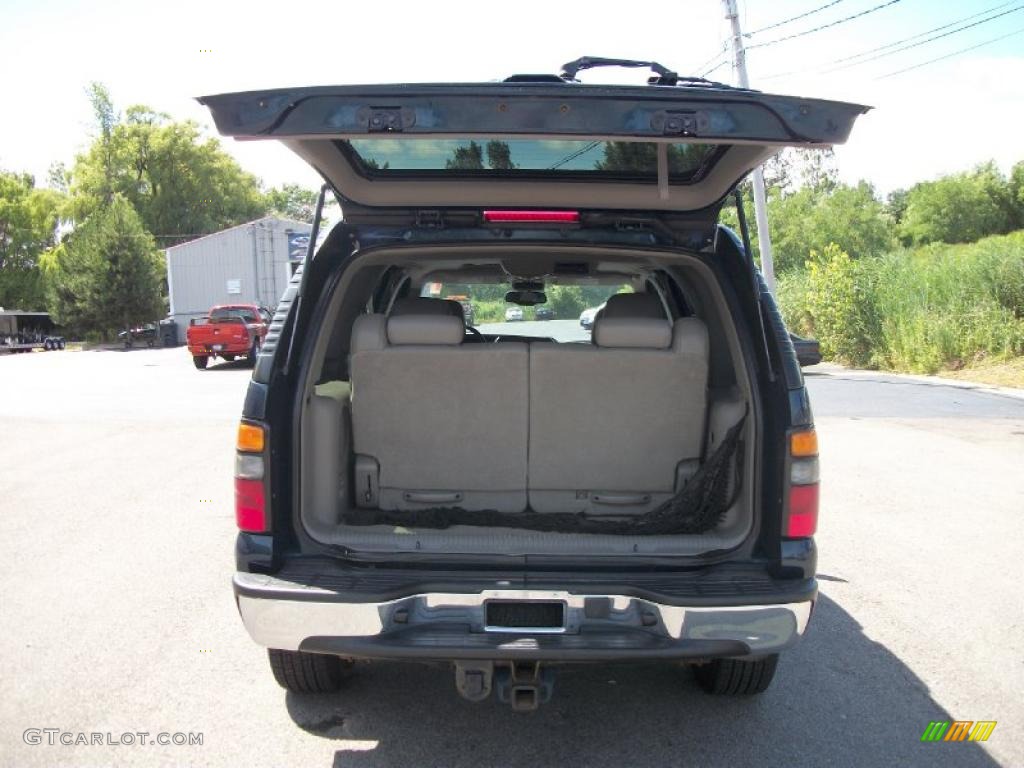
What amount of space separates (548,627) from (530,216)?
1.55 m

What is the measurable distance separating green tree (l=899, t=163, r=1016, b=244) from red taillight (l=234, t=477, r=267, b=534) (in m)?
54.8

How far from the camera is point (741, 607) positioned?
9.14ft

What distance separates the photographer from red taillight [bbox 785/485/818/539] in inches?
118

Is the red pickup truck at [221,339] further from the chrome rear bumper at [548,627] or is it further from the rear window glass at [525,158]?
the chrome rear bumper at [548,627]

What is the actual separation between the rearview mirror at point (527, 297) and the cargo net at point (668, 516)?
1.64 metres

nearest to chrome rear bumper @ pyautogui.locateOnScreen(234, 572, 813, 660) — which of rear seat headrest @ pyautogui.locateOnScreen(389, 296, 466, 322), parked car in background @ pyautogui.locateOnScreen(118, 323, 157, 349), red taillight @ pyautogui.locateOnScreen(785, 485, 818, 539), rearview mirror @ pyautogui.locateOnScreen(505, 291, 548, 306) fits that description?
red taillight @ pyautogui.locateOnScreen(785, 485, 818, 539)

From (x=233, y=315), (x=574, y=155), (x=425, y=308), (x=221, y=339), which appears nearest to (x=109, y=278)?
(x=233, y=315)

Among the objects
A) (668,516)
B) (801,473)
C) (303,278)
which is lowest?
(668,516)

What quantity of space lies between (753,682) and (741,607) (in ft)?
2.67

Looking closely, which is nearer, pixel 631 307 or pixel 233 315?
pixel 631 307

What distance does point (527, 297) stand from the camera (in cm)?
492

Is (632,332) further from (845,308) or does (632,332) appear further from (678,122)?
(845,308)

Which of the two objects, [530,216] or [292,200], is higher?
[292,200]

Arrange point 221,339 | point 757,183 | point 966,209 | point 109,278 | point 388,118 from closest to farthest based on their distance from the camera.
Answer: point 388,118 < point 757,183 < point 221,339 < point 109,278 < point 966,209
